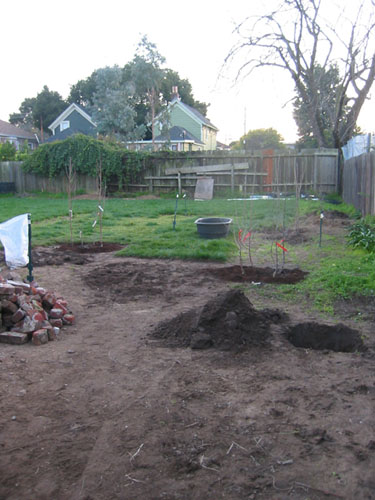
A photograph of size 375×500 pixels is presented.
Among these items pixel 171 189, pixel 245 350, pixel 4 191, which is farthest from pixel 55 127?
pixel 245 350

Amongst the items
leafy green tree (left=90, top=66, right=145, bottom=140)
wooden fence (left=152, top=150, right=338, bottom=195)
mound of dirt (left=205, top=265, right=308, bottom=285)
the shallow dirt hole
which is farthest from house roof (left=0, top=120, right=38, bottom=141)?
the shallow dirt hole

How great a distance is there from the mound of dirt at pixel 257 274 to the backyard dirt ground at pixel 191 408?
4.18 ft

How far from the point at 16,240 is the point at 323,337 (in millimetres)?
4957

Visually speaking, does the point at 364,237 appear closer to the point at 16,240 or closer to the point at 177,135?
the point at 16,240

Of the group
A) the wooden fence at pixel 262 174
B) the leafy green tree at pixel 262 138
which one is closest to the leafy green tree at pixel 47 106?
the leafy green tree at pixel 262 138

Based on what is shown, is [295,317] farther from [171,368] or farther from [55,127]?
[55,127]

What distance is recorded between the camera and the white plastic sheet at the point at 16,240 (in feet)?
24.5

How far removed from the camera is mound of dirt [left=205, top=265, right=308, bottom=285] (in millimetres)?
7254

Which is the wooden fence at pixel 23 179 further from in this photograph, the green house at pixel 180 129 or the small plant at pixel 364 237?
the small plant at pixel 364 237

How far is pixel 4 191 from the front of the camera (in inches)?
990

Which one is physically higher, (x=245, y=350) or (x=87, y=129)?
Answer: (x=87, y=129)

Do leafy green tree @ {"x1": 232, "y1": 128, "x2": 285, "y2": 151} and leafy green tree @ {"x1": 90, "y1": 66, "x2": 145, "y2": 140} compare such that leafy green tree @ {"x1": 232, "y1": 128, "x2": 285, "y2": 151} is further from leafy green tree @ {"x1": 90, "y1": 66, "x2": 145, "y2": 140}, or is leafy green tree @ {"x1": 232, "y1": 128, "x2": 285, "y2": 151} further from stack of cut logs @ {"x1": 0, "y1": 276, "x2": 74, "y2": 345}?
stack of cut logs @ {"x1": 0, "y1": 276, "x2": 74, "y2": 345}

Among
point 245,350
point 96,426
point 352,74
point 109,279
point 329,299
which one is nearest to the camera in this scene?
point 96,426

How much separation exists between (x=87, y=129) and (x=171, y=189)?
81.9 feet
